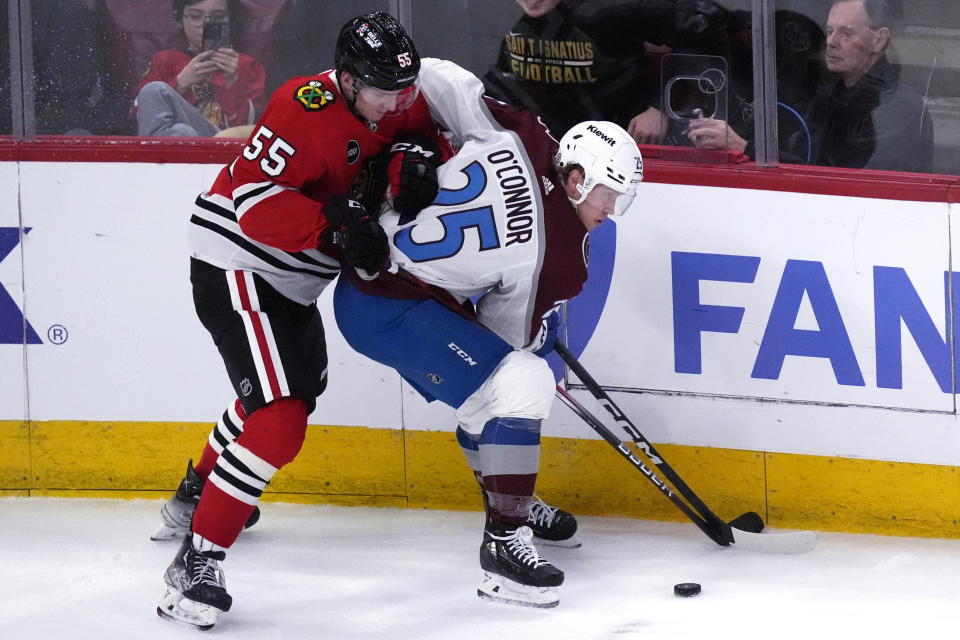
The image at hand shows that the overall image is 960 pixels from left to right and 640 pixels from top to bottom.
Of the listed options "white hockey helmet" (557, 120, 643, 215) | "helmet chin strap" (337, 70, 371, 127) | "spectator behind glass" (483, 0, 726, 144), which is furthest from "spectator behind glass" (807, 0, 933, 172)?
"helmet chin strap" (337, 70, 371, 127)

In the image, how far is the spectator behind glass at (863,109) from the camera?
10.9 feet

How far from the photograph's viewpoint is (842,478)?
134 inches

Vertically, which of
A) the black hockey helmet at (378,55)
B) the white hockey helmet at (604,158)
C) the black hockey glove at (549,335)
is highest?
the black hockey helmet at (378,55)

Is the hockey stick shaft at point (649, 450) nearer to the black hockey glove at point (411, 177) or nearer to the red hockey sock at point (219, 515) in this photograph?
the black hockey glove at point (411, 177)

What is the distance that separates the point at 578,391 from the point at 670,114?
2.59 ft

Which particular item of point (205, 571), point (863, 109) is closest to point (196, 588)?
point (205, 571)

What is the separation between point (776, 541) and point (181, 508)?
5.03 ft

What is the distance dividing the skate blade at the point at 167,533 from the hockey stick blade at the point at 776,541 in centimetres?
144

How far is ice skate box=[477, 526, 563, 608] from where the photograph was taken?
3.02 metres

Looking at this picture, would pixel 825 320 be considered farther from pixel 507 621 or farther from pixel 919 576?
pixel 507 621

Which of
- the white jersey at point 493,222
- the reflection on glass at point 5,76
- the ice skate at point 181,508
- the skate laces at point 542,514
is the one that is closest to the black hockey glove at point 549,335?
the white jersey at point 493,222

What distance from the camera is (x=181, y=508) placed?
3.43 metres

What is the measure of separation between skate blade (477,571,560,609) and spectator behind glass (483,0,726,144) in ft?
4.15

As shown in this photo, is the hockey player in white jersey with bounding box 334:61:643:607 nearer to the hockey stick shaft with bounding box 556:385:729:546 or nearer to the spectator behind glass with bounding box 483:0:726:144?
the hockey stick shaft with bounding box 556:385:729:546
